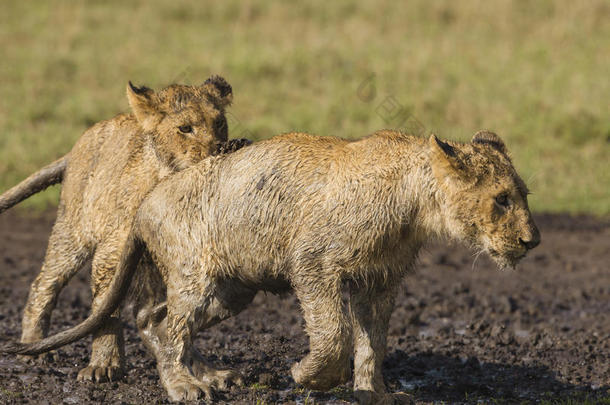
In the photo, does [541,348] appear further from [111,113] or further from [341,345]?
[111,113]

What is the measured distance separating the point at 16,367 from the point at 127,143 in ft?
5.85

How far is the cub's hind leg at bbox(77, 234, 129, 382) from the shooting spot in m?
6.71

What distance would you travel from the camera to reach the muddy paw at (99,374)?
6.70 metres

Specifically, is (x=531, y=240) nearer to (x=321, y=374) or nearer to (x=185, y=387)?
(x=321, y=374)

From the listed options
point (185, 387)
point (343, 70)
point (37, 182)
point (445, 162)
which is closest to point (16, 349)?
point (185, 387)

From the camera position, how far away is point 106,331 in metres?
6.83

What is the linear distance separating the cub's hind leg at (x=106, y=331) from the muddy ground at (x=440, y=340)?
13 cm

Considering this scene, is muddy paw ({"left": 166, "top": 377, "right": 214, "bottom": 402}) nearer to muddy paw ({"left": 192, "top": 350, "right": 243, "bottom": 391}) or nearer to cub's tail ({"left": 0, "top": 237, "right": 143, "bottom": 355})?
muddy paw ({"left": 192, "top": 350, "right": 243, "bottom": 391})

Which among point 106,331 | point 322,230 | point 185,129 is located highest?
point 185,129

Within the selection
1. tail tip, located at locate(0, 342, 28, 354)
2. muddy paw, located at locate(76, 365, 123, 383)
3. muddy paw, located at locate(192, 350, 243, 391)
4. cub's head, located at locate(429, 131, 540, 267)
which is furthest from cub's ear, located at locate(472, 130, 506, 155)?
tail tip, located at locate(0, 342, 28, 354)

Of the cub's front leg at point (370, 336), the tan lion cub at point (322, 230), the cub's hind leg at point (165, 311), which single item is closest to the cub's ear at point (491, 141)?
the tan lion cub at point (322, 230)

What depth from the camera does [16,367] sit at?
7.05 meters

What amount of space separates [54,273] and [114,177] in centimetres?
97

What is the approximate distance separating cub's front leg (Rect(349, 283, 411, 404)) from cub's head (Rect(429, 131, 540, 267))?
0.67 metres
